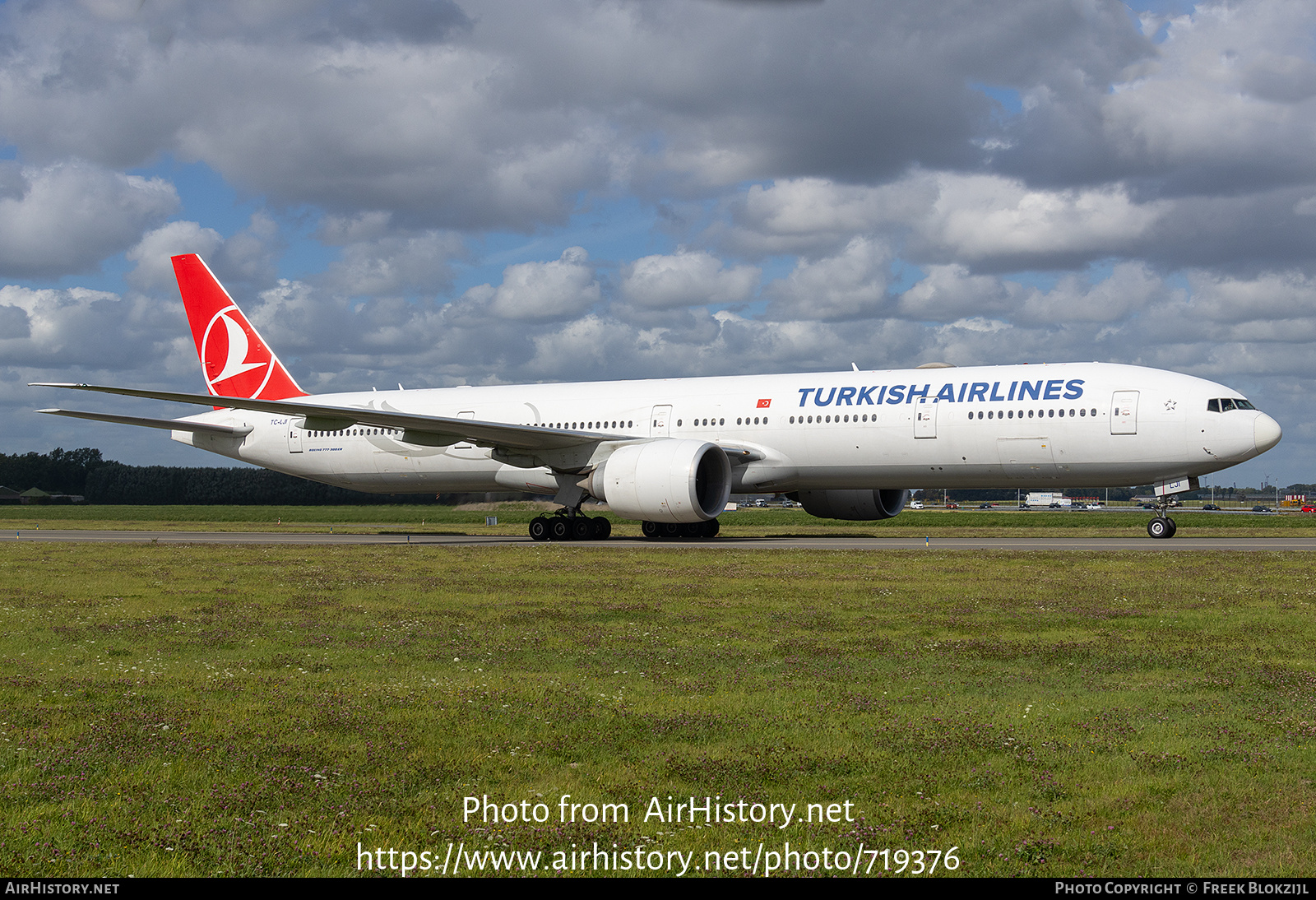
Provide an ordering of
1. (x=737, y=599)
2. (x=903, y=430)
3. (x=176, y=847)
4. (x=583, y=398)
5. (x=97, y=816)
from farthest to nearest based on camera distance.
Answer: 1. (x=583, y=398)
2. (x=903, y=430)
3. (x=737, y=599)
4. (x=97, y=816)
5. (x=176, y=847)

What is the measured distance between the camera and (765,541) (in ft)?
83.1

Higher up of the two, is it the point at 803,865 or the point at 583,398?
the point at 583,398

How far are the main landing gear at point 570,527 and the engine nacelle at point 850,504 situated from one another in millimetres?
5678

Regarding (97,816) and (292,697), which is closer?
(97,816)

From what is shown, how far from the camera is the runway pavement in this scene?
2238 centimetres

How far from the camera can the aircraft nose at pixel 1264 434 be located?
22.2 m

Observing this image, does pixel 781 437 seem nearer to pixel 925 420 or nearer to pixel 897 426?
pixel 897 426

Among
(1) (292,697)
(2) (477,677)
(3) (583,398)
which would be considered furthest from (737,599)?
(3) (583,398)

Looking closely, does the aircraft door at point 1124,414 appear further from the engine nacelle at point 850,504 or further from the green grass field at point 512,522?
the engine nacelle at point 850,504

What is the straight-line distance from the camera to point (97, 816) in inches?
185

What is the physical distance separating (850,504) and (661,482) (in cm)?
776

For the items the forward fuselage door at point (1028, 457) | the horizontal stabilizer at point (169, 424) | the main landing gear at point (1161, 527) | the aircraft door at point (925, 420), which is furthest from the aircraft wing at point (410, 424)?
the main landing gear at point (1161, 527)

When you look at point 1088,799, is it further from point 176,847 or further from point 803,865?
point 176,847

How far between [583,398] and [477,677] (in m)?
21.7
